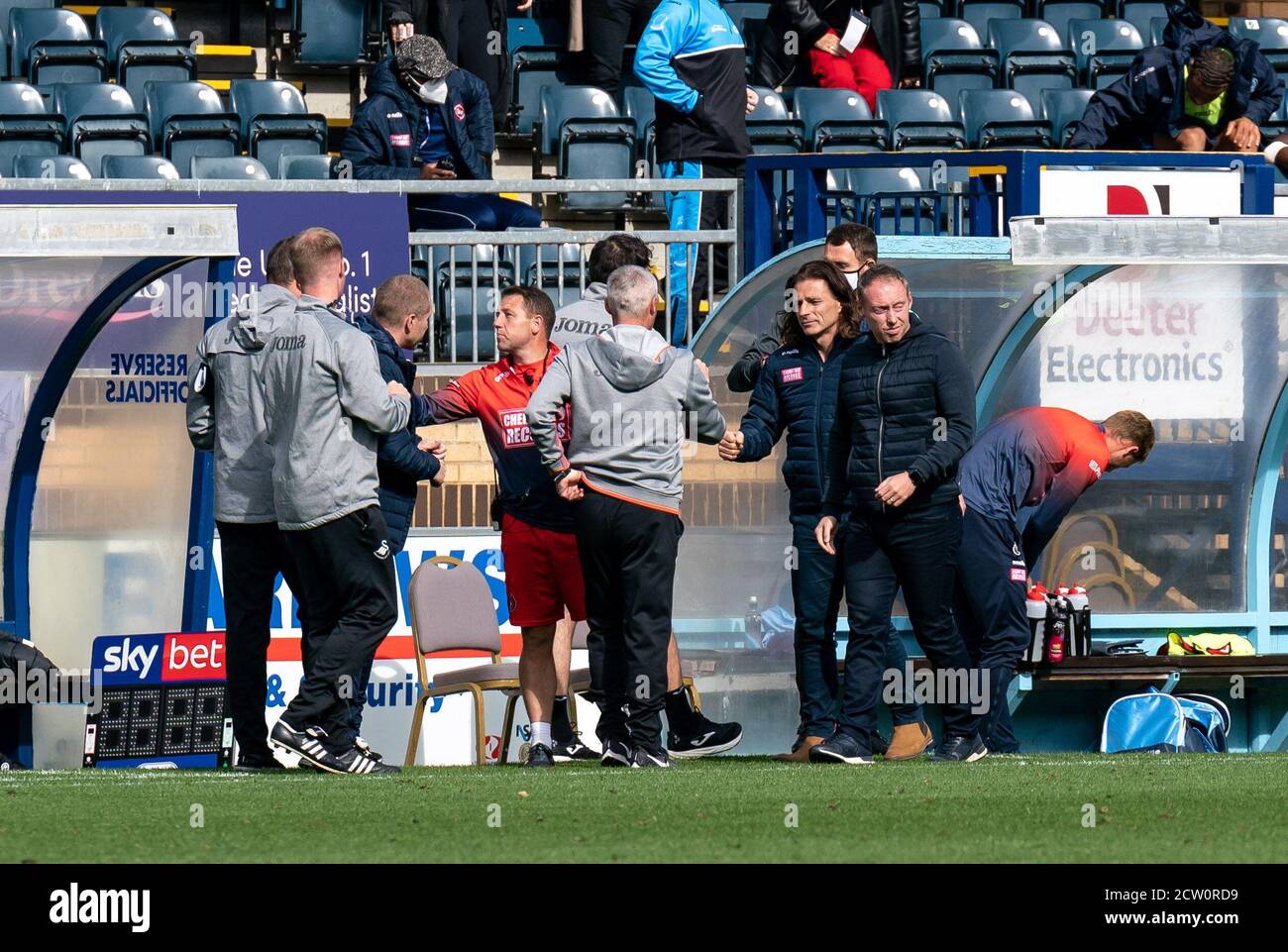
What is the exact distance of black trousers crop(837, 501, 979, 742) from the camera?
8461 mm

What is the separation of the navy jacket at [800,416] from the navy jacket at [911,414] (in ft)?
1.35

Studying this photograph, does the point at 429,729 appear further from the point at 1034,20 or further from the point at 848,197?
the point at 1034,20

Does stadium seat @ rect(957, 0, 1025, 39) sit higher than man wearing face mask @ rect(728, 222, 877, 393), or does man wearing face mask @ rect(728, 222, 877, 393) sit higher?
stadium seat @ rect(957, 0, 1025, 39)

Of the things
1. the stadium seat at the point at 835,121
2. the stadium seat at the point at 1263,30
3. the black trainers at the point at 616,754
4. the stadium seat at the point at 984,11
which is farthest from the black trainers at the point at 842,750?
the stadium seat at the point at 984,11

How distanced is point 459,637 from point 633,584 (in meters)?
2.73

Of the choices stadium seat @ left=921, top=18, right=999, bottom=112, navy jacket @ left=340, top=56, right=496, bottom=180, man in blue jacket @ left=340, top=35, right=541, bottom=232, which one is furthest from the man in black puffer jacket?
stadium seat @ left=921, top=18, right=999, bottom=112

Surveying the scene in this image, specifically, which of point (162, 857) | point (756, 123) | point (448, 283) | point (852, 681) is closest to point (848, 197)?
point (448, 283)

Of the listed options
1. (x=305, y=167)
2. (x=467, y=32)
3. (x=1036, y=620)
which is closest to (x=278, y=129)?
(x=305, y=167)

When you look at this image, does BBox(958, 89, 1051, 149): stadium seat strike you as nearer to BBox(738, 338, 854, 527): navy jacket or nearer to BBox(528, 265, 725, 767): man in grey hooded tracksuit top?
BBox(738, 338, 854, 527): navy jacket

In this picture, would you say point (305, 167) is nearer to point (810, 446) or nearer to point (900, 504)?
point (810, 446)

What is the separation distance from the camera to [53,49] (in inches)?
642

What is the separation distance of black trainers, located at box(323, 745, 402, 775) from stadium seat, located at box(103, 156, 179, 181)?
6780mm

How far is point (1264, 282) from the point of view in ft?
36.1
